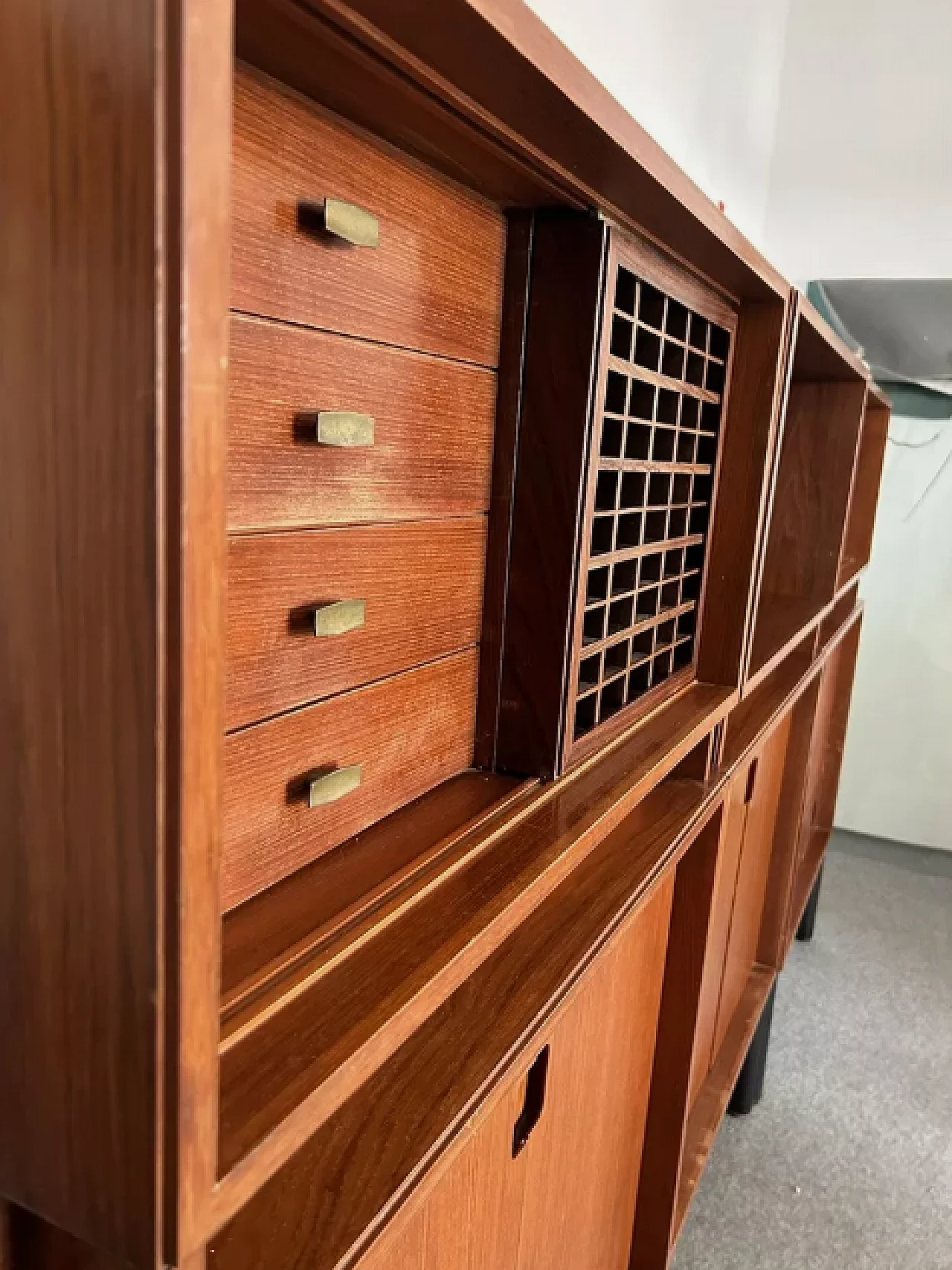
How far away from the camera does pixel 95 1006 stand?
14.1 inches

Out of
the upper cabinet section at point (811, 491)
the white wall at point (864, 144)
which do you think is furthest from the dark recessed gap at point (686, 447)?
the white wall at point (864, 144)

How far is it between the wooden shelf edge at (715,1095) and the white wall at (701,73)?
1531 millimetres

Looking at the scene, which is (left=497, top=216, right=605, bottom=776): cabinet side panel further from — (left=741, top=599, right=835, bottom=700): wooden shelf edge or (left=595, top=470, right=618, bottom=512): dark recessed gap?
(left=741, top=599, right=835, bottom=700): wooden shelf edge

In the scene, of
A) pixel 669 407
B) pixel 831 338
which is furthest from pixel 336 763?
pixel 831 338

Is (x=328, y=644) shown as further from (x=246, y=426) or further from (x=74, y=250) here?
(x=74, y=250)

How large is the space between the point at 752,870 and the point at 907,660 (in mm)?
1759

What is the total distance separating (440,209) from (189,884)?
1.64 ft

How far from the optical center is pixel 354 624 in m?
0.62

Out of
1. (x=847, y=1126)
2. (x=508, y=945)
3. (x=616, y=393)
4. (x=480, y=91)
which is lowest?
(x=847, y=1126)

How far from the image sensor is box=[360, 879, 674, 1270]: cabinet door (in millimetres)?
670

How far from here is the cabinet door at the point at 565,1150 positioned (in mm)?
670

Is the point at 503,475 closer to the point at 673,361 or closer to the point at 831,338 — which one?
the point at 673,361

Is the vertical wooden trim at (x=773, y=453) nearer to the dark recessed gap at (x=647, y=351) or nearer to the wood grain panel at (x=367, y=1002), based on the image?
the dark recessed gap at (x=647, y=351)

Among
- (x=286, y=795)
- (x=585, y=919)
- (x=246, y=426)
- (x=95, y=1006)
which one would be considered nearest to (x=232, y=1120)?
(x=95, y=1006)
